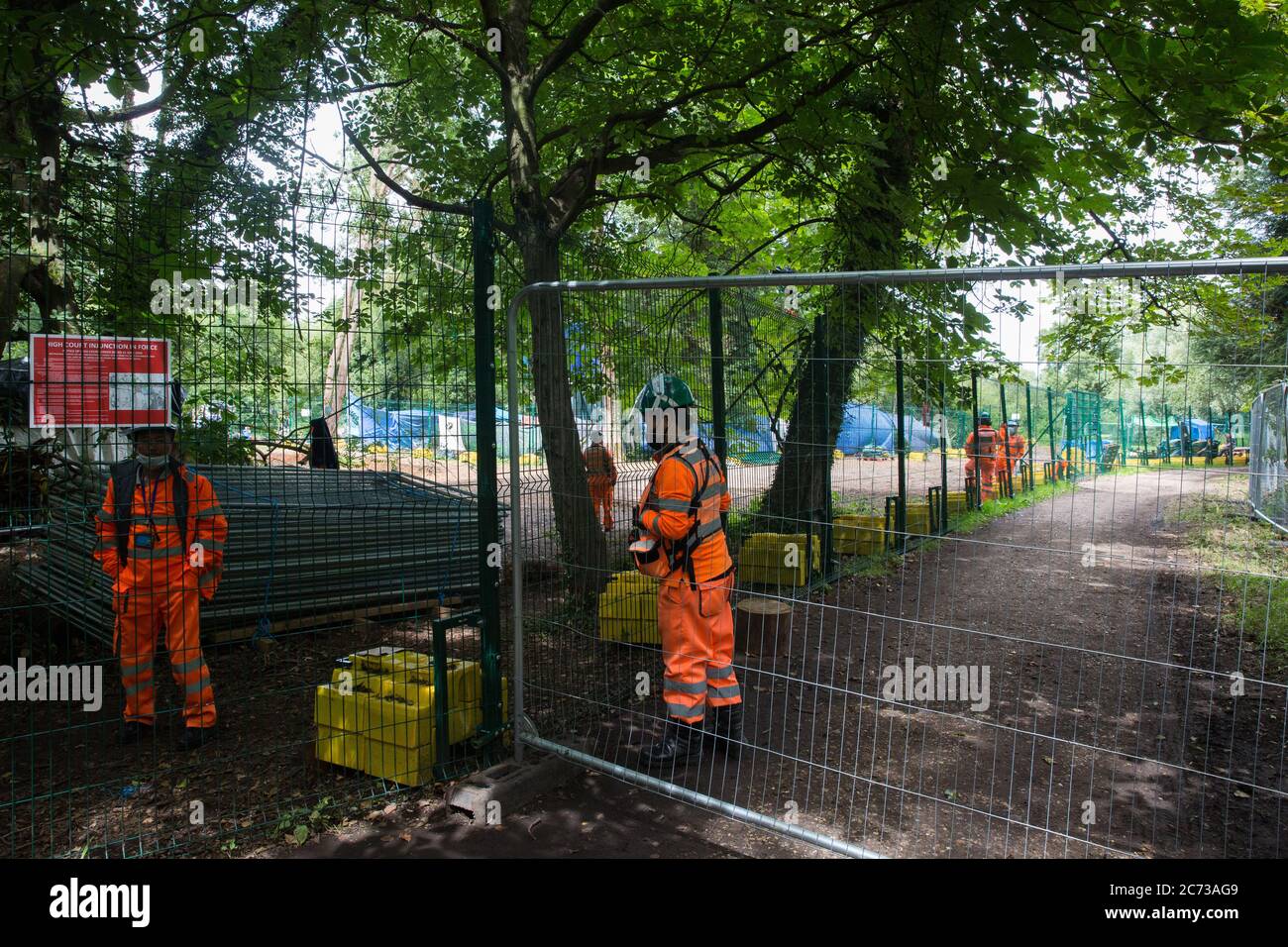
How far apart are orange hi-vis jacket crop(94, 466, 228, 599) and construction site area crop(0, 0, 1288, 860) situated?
0.04m

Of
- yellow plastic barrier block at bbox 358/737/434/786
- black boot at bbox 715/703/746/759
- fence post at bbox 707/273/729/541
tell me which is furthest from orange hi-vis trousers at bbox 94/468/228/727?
fence post at bbox 707/273/729/541

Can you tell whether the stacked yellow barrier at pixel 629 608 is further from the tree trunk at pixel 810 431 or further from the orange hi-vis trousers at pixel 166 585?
the orange hi-vis trousers at pixel 166 585

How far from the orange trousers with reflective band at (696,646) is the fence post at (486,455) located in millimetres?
978

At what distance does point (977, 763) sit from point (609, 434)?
3.02m

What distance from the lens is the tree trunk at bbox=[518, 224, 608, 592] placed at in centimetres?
522

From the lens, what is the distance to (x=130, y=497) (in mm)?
5125

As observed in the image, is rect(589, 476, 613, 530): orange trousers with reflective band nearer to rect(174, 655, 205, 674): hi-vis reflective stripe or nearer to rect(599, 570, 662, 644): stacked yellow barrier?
rect(599, 570, 662, 644): stacked yellow barrier

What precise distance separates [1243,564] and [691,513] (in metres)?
2.51

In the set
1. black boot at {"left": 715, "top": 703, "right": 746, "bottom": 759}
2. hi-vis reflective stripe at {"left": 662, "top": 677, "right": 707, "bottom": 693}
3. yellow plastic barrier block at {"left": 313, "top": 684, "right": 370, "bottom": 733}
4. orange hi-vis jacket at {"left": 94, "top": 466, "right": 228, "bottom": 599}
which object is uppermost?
orange hi-vis jacket at {"left": 94, "top": 466, "right": 228, "bottom": 599}

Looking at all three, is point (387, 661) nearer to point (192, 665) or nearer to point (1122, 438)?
point (192, 665)

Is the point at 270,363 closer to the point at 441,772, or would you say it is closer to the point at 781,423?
the point at 441,772

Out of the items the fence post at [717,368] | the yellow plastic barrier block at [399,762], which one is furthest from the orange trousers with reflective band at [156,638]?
the fence post at [717,368]

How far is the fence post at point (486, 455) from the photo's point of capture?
15.2ft

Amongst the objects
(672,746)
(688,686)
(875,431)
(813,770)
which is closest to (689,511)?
(688,686)
